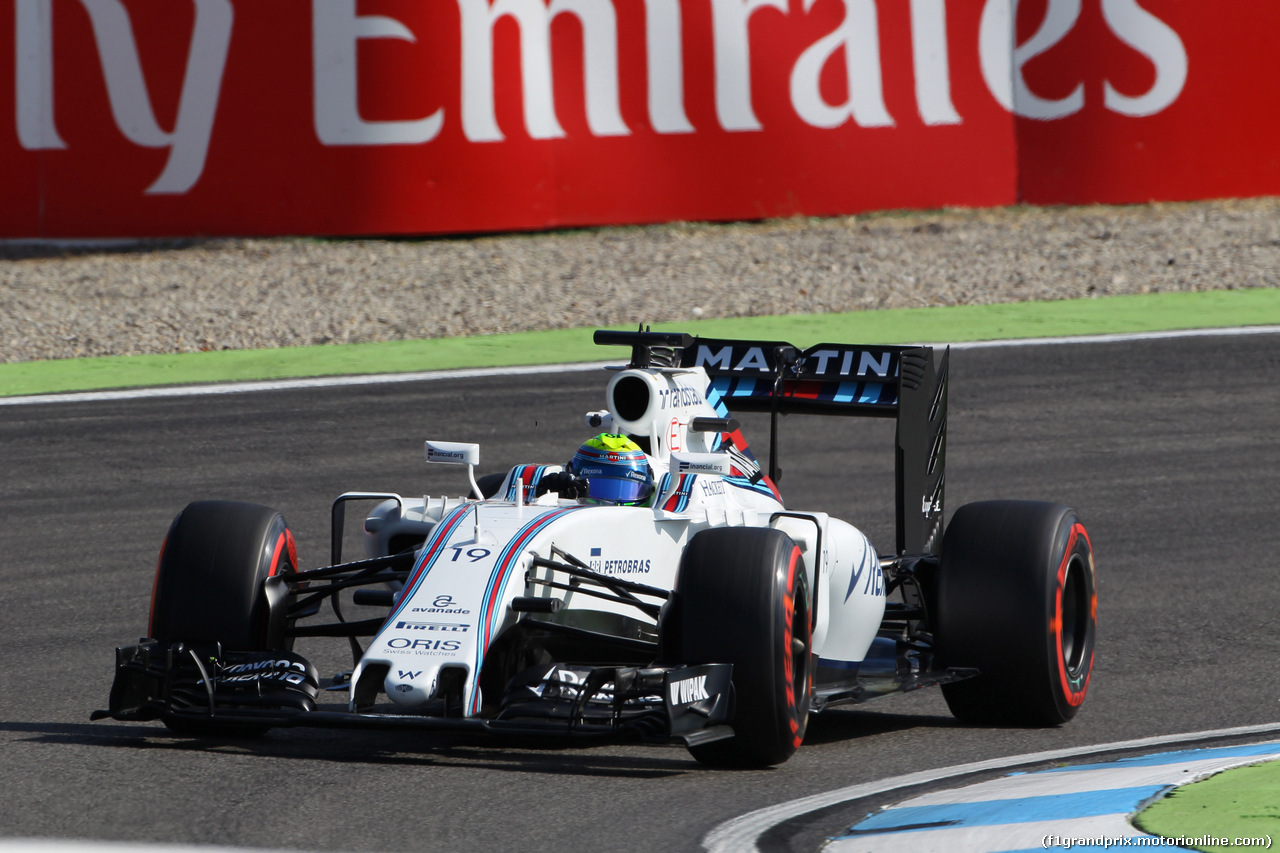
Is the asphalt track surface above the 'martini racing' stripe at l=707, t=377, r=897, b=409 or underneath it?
underneath

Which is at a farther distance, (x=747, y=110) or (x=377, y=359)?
(x=747, y=110)

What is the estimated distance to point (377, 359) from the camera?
52.0 ft

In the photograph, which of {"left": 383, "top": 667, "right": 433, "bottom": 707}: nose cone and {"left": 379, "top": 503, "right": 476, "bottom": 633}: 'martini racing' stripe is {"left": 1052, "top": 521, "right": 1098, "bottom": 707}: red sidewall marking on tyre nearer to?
{"left": 379, "top": 503, "right": 476, "bottom": 633}: 'martini racing' stripe

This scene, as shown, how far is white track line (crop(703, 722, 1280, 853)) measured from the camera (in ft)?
17.6

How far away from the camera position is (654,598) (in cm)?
693


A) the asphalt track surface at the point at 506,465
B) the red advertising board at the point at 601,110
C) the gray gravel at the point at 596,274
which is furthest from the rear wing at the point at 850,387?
the red advertising board at the point at 601,110

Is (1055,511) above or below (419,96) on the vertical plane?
below

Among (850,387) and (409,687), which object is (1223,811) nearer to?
(409,687)

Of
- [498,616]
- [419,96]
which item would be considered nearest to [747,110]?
[419,96]

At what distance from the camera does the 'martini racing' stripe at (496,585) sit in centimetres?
604

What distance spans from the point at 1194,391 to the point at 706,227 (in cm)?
671

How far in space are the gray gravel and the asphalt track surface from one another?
2469 mm

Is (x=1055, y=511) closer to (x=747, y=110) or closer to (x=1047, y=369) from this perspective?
(x=1047, y=369)

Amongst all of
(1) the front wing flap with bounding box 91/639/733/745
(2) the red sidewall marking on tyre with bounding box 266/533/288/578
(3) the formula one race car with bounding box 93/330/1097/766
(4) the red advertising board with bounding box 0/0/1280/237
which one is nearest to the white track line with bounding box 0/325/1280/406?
(4) the red advertising board with bounding box 0/0/1280/237
